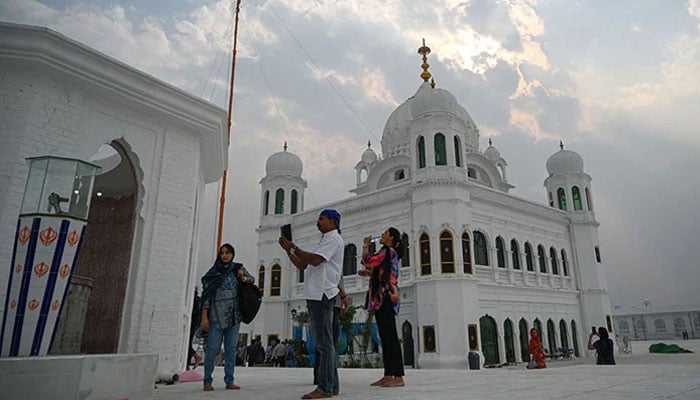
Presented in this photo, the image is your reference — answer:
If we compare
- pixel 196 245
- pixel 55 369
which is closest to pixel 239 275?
pixel 55 369

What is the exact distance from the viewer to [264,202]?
27.5 m

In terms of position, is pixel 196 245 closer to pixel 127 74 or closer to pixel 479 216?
pixel 127 74

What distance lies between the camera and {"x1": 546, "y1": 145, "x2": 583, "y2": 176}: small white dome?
2805cm

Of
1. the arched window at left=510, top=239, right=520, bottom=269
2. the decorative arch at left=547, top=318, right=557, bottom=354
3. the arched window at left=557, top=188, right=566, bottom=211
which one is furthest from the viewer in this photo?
the arched window at left=557, top=188, right=566, bottom=211

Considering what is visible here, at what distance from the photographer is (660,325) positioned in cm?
5369

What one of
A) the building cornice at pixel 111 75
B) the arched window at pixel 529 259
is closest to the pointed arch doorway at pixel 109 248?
the building cornice at pixel 111 75

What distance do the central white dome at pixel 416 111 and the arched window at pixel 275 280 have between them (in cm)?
936

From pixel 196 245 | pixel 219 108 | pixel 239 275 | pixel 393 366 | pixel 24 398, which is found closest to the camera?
pixel 24 398

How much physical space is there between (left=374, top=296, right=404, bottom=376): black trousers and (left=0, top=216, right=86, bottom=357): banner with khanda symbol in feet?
10.6

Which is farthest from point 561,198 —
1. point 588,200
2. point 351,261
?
point 351,261

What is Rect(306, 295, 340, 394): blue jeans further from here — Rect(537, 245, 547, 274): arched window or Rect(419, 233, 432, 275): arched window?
Rect(537, 245, 547, 274): arched window

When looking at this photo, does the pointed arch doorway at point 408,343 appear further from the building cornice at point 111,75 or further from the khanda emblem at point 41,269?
the khanda emblem at point 41,269

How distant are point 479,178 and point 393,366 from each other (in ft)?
74.2

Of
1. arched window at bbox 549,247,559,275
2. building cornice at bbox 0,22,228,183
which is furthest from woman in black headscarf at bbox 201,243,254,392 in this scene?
arched window at bbox 549,247,559,275
